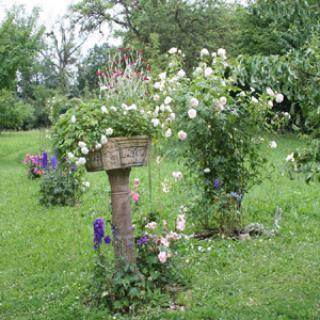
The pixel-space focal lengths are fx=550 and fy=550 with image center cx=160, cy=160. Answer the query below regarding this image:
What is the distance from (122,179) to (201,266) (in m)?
1.40

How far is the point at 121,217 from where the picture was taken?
14.6 feet

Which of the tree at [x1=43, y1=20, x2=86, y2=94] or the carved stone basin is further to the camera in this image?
the tree at [x1=43, y1=20, x2=86, y2=94]

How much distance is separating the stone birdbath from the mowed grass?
0.51 meters

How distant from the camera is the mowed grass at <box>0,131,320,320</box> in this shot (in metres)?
4.25

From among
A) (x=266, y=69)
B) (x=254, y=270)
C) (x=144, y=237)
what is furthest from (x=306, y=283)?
(x=266, y=69)

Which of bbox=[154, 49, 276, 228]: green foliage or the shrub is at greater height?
bbox=[154, 49, 276, 228]: green foliage

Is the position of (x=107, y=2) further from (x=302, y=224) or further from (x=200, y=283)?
(x=200, y=283)

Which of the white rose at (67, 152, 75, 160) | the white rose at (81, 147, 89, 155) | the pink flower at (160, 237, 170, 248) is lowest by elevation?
the pink flower at (160, 237, 170, 248)

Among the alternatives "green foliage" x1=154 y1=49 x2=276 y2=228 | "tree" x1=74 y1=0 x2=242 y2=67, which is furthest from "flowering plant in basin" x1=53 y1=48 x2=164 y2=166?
"tree" x1=74 y1=0 x2=242 y2=67

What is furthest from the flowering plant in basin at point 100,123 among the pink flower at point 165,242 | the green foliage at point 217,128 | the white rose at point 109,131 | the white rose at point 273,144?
the white rose at point 273,144

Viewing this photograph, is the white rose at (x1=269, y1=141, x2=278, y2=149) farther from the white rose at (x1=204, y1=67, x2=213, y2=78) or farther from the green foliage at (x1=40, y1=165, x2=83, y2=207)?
the green foliage at (x1=40, y1=165, x2=83, y2=207)

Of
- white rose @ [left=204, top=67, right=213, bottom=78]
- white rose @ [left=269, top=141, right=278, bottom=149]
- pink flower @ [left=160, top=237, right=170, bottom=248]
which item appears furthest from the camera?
white rose @ [left=269, top=141, right=278, bottom=149]

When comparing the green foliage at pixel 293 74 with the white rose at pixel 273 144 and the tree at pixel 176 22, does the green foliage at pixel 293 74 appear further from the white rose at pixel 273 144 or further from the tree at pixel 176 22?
the tree at pixel 176 22

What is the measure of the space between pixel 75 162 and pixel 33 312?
51.1 inches
